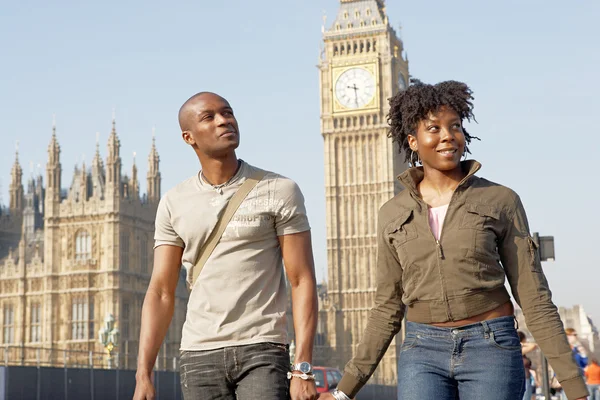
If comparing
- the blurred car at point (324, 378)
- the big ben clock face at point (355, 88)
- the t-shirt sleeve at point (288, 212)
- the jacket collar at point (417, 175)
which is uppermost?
the big ben clock face at point (355, 88)

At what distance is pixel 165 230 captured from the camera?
4.32 metres

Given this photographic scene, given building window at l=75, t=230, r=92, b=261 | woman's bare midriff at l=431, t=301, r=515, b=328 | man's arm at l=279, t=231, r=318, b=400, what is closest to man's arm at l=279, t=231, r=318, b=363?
man's arm at l=279, t=231, r=318, b=400

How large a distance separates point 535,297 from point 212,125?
4.24ft

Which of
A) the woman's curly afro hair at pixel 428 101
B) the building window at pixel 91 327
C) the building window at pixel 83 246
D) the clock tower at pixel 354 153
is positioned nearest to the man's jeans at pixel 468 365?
the woman's curly afro hair at pixel 428 101

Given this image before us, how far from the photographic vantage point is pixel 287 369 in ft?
13.2

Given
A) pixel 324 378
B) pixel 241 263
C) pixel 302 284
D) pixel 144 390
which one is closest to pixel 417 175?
pixel 302 284

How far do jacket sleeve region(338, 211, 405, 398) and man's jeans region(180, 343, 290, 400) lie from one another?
0.72 ft

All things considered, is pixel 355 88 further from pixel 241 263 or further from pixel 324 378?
A: pixel 241 263

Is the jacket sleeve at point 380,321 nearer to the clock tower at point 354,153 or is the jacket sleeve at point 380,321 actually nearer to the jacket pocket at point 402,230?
the jacket pocket at point 402,230

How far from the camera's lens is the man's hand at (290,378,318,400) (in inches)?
154

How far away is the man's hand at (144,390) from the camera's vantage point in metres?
4.10

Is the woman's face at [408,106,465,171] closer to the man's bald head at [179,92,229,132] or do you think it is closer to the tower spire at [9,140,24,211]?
the man's bald head at [179,92,229,132]

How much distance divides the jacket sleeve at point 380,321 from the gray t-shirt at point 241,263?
278 millimetres

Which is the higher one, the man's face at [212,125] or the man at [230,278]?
the man's face at [212,125]
